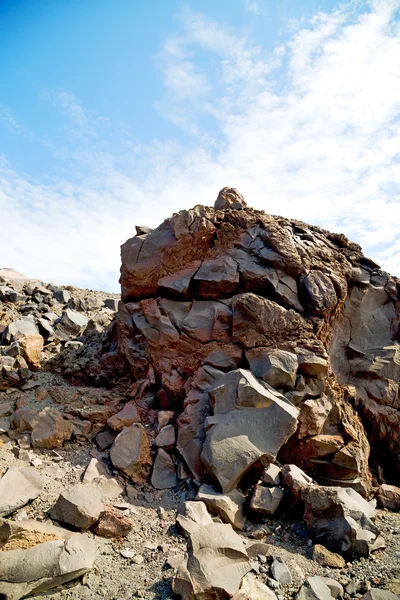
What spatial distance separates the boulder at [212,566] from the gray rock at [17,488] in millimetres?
2559

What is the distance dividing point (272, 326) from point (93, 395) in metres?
4.50

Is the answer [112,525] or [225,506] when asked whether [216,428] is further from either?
[112,525]

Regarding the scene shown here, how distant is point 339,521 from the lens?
538 centimetres

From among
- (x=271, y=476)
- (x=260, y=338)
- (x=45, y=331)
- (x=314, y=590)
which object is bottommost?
(x=314, y=590)

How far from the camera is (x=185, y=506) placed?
5496 millimetres

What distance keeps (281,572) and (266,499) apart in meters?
1.20

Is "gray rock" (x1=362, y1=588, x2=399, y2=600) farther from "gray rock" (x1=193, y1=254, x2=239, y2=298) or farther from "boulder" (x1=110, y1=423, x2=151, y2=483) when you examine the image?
"gray rock" (x1=193, y1=254, x2=239, y2=298)

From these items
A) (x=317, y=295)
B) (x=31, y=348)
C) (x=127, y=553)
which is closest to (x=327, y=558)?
(x=127, y=553)

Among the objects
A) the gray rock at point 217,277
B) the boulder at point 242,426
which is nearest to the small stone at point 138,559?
the boulder at point 242,426

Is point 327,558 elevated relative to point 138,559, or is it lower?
elevated

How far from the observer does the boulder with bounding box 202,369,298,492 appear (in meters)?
5.98

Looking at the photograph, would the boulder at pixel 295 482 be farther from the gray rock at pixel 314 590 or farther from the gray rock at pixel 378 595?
the gray rock at pixel 378 595

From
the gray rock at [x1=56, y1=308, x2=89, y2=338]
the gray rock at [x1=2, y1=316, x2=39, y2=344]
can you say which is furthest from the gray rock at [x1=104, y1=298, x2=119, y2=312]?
the gray rock at [x1=2, y1=316, x2=39, y2=344]

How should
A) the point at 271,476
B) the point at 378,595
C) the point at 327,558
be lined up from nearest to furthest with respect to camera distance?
the point at 378,595 → the point at 327,558 → the point at 271,476
